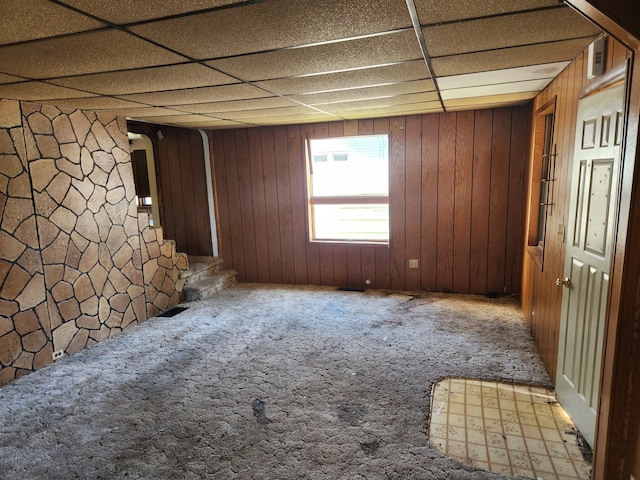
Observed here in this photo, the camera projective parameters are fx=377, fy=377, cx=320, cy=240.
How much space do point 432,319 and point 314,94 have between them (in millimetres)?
2420

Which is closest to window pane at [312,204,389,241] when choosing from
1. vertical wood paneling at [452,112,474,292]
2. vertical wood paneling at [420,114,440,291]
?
vertical wood paneling at [420,114,440,291]

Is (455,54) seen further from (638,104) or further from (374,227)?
(374,227)

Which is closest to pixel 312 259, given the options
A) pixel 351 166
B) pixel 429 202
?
pixel 351 166

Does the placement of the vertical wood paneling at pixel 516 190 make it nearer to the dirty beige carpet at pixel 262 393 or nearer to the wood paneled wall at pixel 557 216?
the dirty beige carpet at pixel 262 393

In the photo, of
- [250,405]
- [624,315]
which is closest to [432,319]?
[250,405]

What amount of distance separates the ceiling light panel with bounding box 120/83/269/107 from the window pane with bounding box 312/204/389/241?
7.56 ft

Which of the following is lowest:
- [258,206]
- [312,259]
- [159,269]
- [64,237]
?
[312,259]

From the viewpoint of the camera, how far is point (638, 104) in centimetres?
137

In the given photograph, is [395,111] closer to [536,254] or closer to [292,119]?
[292,119]

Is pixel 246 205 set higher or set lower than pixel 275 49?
lower

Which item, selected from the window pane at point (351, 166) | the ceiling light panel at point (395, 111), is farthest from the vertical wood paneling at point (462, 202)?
the window pane at point (351, 166)

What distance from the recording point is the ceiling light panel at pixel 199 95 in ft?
8.69

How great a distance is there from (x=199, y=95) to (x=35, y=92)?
3.51 ft

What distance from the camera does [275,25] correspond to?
153cm
